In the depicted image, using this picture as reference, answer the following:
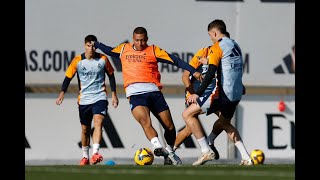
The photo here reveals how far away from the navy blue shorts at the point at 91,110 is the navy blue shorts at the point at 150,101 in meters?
2.05

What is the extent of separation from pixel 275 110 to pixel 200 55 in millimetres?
5846

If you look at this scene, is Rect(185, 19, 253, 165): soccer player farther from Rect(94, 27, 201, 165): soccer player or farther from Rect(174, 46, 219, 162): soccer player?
Rect(94, 27, 201, 165): soccer player

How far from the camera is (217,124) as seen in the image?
16078mm

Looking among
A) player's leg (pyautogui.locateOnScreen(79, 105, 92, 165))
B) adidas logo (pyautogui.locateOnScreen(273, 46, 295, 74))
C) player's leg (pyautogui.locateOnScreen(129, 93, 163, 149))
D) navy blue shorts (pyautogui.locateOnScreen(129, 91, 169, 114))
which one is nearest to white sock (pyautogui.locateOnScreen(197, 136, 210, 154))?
player's leg (pyautogui.locateOnScreen(129, 93, 163, 149))

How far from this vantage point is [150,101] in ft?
54.4

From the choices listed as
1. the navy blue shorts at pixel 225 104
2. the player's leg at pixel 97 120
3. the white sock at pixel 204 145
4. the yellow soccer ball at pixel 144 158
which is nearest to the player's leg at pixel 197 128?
the white sock at pixel 204 145

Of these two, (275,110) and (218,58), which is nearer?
(218,58)

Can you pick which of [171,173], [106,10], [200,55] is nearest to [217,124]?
[200,55]

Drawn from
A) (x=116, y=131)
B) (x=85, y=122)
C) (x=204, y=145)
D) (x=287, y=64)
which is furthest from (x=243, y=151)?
(x=287, y=64)

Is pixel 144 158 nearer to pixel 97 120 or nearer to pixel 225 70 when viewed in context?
pixel 225 70

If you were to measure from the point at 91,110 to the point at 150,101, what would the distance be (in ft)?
8.03
